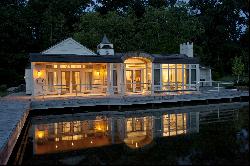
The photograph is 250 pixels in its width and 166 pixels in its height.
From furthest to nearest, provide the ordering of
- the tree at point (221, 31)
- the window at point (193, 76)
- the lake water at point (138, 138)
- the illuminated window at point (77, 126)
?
the tree at point (221, 31)
the window at point (193, 76)
the illuminated window at point (77, 126)
the lake water at point (138, 138)

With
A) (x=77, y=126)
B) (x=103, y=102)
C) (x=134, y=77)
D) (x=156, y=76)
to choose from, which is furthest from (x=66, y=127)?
(x=134, y=77)

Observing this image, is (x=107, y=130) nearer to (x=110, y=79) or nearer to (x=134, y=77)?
(x=110, y=79)

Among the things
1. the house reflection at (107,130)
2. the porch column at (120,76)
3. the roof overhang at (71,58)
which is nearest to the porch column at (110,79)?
the roof overhang at (71,58)

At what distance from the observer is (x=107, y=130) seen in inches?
556

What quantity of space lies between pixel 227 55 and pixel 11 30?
30.6m

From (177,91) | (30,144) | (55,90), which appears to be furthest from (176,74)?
(30,144)

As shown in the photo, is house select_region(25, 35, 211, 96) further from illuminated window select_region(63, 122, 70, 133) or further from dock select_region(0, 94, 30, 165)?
illuminated window select_region(63, 122, 70, 133)

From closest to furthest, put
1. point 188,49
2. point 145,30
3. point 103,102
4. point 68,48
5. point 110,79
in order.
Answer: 1. point 103,102
2. point 110,79
3. point 68,48
4. point 188,49
5. point 145,30

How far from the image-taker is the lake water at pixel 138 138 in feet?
31.6

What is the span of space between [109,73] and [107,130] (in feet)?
27.4

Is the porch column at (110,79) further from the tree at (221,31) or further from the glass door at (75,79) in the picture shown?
the tree at (221,31)

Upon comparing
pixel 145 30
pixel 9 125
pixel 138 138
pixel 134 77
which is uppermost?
pixel 145 30

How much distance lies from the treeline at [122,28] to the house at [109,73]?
12050 mm

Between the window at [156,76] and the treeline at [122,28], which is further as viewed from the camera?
the treeline at [122,28]
